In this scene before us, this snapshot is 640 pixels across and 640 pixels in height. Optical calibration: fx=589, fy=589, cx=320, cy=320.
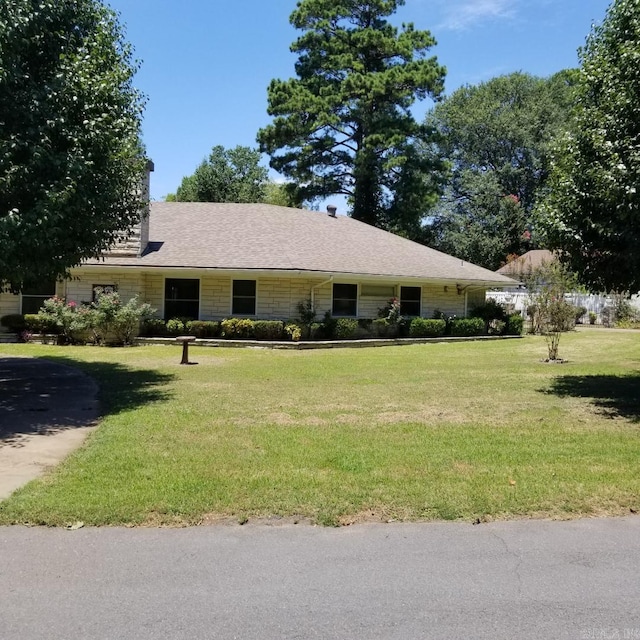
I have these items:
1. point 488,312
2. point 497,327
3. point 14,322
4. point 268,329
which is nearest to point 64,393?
point 268,329

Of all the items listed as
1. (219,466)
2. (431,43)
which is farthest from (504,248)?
(219,466)

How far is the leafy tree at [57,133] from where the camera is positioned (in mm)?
8414

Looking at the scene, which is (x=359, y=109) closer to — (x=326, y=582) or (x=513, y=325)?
(x=513, y=325)

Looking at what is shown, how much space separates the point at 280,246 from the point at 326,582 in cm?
1910

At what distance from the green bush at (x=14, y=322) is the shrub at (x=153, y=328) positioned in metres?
4.13

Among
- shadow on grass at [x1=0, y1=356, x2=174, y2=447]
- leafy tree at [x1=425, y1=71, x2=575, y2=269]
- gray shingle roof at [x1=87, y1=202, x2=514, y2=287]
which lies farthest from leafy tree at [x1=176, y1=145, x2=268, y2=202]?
shadow on grass at [x1=0, y1=356, x2=174, y2=447]

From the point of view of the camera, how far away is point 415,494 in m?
5.22

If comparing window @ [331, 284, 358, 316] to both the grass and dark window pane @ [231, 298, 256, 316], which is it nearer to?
dark window pane @ [231, 298, 256, 316]

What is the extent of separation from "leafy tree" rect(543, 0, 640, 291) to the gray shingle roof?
10660 millimetres

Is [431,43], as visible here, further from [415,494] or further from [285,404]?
[415,494]

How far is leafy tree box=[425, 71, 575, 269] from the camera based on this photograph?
45375 mm

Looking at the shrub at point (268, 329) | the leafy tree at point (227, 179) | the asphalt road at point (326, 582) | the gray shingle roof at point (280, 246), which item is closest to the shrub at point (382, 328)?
the gray shingle roof at point (280, 246)

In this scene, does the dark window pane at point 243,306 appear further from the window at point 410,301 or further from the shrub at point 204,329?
the window at point 410,301

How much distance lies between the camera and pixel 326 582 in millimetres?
3715
